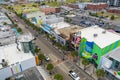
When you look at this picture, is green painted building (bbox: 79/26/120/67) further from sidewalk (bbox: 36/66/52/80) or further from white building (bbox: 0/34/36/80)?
white building (bbox: 0/34/36/80)

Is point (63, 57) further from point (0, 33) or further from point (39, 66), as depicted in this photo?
point (0, 33)

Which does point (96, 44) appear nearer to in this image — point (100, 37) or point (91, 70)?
point (100, 37)

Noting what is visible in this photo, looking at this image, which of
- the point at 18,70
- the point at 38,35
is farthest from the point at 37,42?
the point at 18,70

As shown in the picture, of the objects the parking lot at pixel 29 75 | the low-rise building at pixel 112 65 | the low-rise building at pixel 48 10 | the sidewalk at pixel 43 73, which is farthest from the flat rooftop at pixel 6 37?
the low-rise building at pixel 48 10

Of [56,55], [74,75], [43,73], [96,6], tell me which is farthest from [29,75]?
[96,6]

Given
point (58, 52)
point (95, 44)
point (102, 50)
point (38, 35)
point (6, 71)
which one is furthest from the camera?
point (38, 35)
